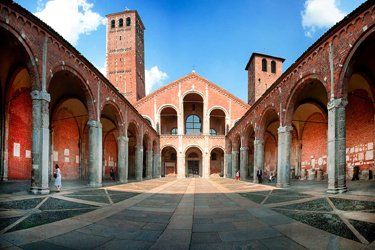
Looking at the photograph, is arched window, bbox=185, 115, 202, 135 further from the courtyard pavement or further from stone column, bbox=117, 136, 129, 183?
the courtyard pavement

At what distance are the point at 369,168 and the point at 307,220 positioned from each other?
12.2 metres

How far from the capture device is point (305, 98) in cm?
1744

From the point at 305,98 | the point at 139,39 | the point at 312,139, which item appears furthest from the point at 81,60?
the point at 139,39

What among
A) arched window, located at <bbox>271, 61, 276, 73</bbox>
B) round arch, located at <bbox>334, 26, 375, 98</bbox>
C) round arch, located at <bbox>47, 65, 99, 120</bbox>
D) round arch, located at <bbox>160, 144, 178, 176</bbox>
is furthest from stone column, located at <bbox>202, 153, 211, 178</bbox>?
round arch, located at <bbox>334, 26, 375, 98</bbox>

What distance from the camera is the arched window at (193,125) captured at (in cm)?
3834

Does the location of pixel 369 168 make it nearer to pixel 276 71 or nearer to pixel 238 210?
pixel 238 210

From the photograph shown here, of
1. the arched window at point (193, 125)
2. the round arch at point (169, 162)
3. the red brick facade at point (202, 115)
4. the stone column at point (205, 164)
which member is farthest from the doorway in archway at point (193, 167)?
the arched window at point (193, 125)

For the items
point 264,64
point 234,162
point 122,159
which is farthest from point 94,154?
point 264,64

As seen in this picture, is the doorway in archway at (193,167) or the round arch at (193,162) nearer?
the round arch at (193,162)

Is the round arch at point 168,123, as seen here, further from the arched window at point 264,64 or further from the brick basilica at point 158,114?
the arched window at point 264,64

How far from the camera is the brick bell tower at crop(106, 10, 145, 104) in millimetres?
44781

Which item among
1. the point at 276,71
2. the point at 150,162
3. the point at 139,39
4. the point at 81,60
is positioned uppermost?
the point at 139,39

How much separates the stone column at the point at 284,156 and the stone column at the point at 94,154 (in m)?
11.4

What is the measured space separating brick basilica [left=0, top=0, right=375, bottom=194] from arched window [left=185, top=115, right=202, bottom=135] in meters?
3.72
